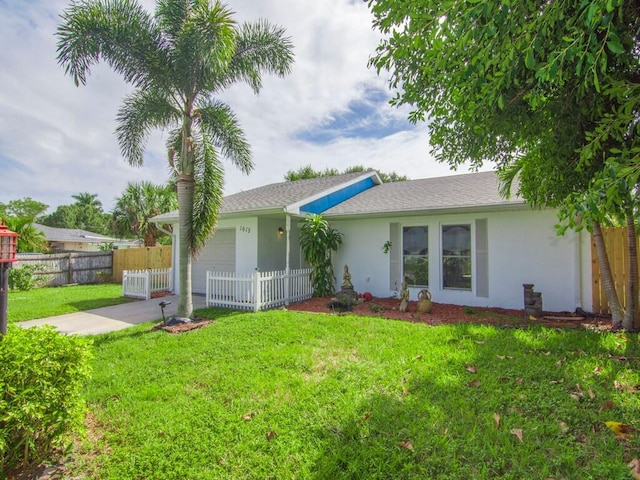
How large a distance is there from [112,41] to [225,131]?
279 centimetres

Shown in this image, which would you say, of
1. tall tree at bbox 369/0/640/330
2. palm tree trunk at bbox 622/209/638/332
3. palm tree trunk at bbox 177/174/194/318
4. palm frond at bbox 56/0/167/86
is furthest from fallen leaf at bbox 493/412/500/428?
palm frond at bbox 56/0/167/86

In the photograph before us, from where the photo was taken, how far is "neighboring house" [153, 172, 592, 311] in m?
7.66

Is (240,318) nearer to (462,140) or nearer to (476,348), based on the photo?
(476,348)

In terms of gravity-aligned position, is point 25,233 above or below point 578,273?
above

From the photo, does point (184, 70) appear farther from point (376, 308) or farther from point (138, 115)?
point (376, 308)

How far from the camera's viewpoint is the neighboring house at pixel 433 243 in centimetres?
766

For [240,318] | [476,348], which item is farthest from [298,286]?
[476,348]

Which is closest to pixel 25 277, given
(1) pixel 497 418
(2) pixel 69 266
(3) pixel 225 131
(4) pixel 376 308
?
(2) pixel 69 266

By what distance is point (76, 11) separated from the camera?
6.14 metres

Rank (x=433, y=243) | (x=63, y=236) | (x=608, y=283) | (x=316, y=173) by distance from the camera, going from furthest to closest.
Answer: (x=316, y=173), (x=63, y=236), (x=433, y=243), (x=608, y=283)

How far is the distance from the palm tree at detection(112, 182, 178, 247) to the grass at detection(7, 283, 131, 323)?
6697mm

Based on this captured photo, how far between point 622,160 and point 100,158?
16.4m

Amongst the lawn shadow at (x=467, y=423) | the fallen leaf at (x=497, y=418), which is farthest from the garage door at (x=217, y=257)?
the fallen leaf at (x=497, y=418)

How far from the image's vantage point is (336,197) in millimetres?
11445
